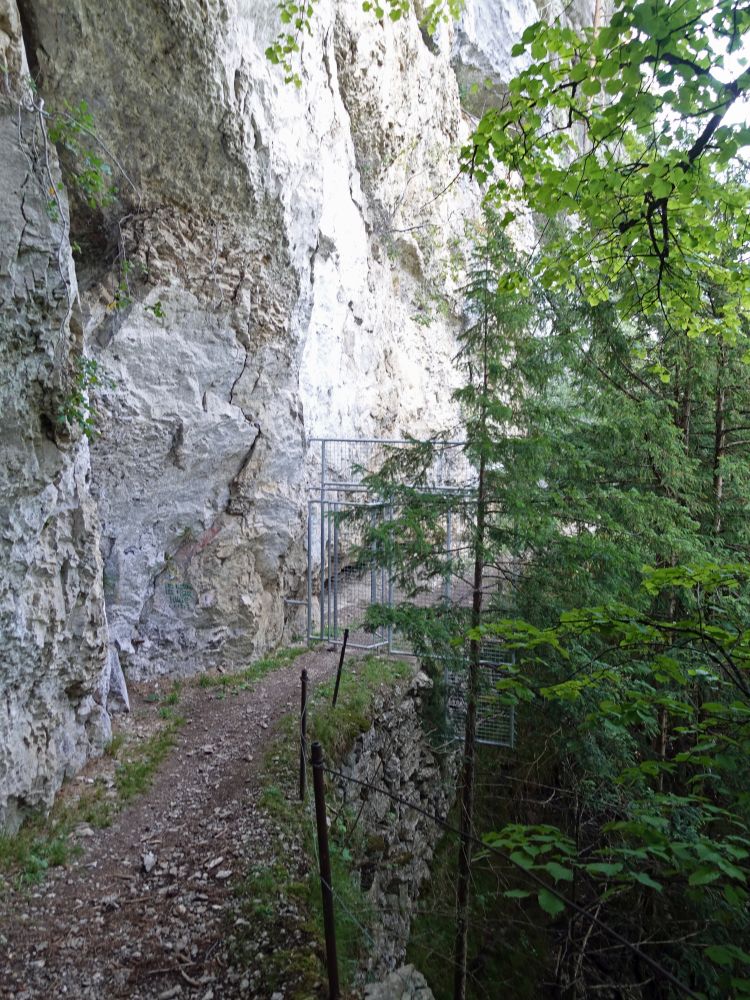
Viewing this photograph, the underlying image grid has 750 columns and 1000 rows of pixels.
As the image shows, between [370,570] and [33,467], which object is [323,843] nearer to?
[33,467]

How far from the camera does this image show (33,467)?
15.9ft

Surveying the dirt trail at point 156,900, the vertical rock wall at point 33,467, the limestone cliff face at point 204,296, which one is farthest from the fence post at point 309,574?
Result: the vertical rock wall at point 33,467

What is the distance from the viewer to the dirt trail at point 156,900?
355 centimetres

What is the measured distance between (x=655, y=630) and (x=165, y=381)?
640cm

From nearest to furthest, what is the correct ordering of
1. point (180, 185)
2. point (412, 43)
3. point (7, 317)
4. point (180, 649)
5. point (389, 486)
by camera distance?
point (7, 317) → point (389, 486) → point (180, 185) → point (180, 649) → point (412, 43)

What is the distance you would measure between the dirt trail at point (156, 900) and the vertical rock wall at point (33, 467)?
0.71 m

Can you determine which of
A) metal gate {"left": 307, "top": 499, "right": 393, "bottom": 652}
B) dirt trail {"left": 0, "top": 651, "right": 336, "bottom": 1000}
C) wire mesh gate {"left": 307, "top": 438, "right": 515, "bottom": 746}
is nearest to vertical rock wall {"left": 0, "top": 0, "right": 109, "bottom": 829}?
dirt trail {"left": 0, "top": 651, "right": 336, "bottom": 1000}

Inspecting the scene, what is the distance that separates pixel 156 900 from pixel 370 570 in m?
3.96

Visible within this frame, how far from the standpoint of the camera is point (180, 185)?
24.1 ft

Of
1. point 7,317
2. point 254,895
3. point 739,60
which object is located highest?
point 739,60

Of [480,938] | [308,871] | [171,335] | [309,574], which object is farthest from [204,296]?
[480,938]

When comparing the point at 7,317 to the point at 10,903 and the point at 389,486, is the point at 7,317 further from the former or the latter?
the point at 10,903

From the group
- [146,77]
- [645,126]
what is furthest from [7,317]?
[645,126]

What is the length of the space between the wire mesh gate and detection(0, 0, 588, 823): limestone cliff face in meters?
0.61
